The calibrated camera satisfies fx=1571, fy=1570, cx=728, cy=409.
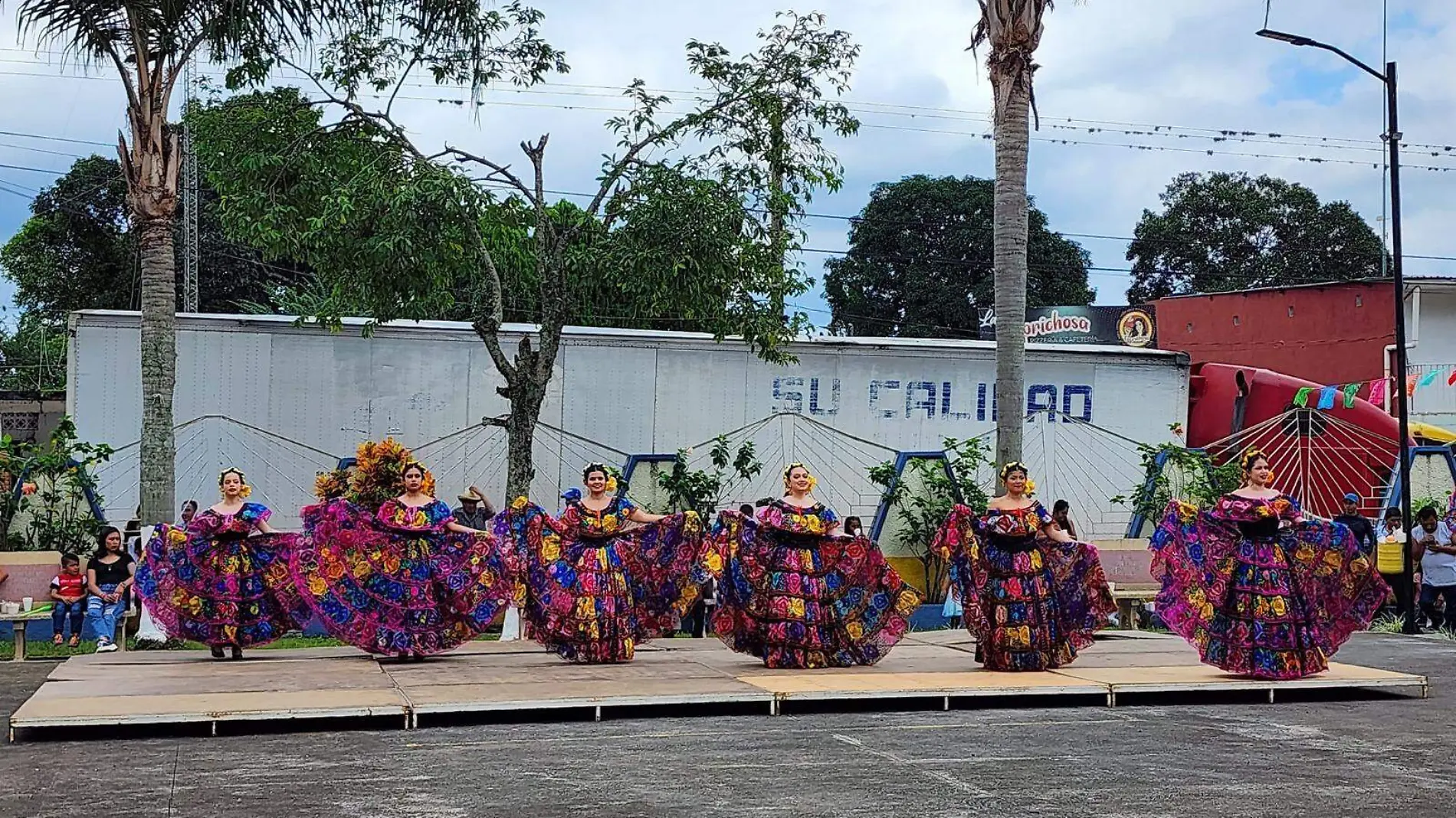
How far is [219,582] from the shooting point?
12.5 m

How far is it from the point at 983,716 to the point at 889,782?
2658 mm

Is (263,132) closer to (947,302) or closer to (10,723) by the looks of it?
(10,723)

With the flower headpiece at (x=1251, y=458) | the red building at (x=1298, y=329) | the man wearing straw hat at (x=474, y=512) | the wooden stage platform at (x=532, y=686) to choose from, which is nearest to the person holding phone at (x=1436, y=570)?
the wooden stage platform at (x=532, y=686)

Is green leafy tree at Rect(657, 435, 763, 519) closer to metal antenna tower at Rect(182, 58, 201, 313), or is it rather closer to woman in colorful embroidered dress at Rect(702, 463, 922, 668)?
woman in colorful embroidered dress at Rect(702, 463, 922, 668)

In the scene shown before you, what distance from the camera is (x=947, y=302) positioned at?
50188mm

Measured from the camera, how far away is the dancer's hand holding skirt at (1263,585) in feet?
37.6

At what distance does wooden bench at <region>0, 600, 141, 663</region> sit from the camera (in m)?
13.6

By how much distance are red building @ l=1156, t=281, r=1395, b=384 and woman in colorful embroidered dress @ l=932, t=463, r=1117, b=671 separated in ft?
81.0

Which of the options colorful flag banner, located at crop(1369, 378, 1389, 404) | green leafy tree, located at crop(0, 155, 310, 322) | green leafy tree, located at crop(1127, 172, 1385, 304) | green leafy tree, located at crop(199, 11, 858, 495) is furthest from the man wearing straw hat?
green leafy tree, located at crop(1127, 172, 1385, 304)

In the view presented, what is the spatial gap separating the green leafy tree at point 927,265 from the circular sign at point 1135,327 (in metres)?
5.18

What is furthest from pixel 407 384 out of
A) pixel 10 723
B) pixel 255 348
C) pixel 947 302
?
pixel 947 302

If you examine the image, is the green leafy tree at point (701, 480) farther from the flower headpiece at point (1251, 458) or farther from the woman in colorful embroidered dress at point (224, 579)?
the flower headpiece at point (1251, 458)

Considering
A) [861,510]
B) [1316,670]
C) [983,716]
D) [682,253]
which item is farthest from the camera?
[861,510]

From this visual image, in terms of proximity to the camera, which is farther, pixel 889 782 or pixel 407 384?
pixel 407 384
